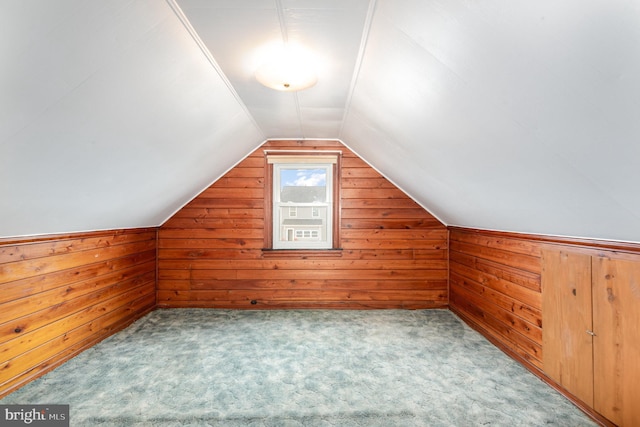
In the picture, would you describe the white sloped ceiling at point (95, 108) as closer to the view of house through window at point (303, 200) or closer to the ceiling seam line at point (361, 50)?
the ceiling seam line at point (361, 50)

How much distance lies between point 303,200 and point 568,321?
8.88ft

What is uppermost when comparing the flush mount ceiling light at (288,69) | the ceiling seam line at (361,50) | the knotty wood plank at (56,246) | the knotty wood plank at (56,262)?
the ceiling seam line at (361,50)

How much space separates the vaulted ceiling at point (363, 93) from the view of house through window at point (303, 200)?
1.27 metres

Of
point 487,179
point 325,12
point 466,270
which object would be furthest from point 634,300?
point 325,12

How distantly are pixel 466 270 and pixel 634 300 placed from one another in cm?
171

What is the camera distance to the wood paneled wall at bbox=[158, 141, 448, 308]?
11.8 feet

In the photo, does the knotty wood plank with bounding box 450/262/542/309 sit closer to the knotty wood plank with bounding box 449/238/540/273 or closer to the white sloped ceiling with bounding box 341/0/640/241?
the knotty wood plank with bounding box 449/238/540/273

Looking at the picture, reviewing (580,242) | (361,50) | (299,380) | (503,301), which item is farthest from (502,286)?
(361,50)

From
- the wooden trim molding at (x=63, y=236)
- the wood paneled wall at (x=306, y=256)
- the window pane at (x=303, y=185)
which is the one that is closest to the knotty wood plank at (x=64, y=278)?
the wooden trim molding at (x=63, y=236)

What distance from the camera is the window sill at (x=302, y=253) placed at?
3.61 metres

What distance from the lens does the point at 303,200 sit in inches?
146

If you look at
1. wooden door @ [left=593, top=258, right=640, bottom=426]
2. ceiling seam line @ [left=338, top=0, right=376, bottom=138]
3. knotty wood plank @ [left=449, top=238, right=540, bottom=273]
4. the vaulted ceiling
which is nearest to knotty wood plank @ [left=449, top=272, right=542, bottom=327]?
knotty wood plank @ [left=449, top=238, right=540, bottom=273]

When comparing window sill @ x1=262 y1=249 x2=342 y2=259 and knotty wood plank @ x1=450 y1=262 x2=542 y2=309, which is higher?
window sill @ x1=262 y1=249 x2=342 y2=259

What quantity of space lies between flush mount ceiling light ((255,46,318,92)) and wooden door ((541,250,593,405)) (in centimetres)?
203
